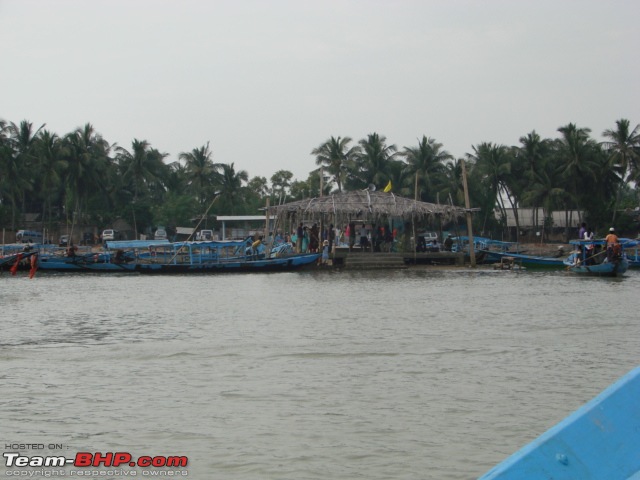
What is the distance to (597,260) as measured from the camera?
91.5ft

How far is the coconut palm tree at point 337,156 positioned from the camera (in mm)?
57656

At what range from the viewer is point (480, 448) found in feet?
21.2

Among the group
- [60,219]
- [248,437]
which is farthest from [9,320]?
[60,219]

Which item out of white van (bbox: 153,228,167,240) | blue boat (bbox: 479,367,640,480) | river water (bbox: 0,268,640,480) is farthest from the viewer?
white van (bbox: 153,228,167,240)

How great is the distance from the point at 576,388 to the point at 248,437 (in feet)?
12.8

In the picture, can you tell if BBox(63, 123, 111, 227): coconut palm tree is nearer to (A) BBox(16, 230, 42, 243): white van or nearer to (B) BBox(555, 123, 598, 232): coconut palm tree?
(A) BBox(16, 230, 42, 243): white van

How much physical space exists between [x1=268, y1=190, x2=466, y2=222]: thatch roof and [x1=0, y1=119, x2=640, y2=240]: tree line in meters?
14.8

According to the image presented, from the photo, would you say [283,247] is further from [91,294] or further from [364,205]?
[91,294]

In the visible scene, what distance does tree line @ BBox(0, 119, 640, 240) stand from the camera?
167 ft

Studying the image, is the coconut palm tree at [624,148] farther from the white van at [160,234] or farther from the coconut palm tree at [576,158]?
the white van at [160,234]

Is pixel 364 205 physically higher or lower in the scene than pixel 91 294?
higher

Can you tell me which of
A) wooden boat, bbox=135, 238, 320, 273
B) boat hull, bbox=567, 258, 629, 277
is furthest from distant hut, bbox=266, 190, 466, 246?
boat hull, bbox=567, 258, 629, 277

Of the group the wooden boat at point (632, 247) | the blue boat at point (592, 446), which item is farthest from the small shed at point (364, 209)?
the blue boat at point (592, 446)

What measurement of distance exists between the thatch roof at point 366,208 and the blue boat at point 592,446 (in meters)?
28.4
